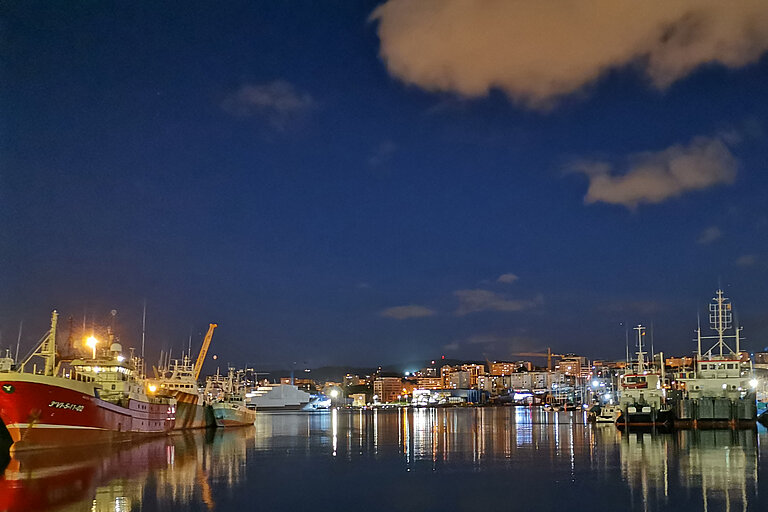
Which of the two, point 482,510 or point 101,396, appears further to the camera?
point 101,396

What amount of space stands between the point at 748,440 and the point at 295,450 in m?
35.0

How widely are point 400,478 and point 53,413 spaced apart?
24999 mm

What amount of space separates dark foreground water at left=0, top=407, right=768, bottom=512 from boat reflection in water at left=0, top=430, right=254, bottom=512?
0.06 m

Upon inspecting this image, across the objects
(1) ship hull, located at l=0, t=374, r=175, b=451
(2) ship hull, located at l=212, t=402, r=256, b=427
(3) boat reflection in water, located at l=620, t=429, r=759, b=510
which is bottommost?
(2) ship hull, located at l=212, t=402, r=256, b=427

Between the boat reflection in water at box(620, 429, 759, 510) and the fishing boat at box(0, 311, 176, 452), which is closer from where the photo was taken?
the boat reflection in water at box(620, 429, 759, 510)

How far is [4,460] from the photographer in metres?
38.1

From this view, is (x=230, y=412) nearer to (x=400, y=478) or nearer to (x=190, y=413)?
(x=190, y=413)

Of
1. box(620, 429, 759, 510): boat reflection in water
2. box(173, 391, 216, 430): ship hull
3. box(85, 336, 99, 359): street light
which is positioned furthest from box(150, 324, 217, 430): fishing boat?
box(620, 429, 759, 510): boat reflection in water

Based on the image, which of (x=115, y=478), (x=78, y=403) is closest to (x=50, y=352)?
(x=78, y=403)

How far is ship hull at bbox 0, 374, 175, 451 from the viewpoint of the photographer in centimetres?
4206

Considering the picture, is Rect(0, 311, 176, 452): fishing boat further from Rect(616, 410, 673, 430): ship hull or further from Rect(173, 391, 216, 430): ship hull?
Rect(616, 410, 673, 430): ship hull

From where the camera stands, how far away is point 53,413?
44.0 m

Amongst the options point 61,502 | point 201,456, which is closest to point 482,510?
point 61,502

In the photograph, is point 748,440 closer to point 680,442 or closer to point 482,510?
point 680,442
